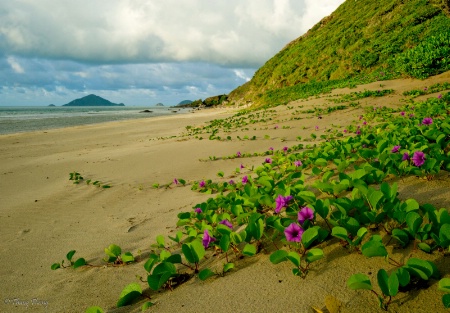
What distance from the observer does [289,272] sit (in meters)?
1.58

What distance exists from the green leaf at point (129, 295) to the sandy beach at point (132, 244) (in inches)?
1.8

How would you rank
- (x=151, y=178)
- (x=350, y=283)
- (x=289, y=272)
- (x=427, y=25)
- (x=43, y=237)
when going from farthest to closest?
(x=427, y=25), (x=151, y=178), (x=43, y=237), (x=289, y=272), (x=350, y=283)

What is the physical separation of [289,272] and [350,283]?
Answer: 1.43 ft

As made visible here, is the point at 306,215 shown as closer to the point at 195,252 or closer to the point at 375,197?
the point at 375,197

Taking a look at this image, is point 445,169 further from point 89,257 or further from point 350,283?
point 89,257

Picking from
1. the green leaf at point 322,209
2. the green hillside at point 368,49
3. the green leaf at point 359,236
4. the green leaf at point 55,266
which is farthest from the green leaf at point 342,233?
the green hillside at point 368,49

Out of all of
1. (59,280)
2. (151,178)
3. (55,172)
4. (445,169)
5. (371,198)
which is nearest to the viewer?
(371,198)

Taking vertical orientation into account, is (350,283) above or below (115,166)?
above

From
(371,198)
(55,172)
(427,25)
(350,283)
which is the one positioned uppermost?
(427,25)

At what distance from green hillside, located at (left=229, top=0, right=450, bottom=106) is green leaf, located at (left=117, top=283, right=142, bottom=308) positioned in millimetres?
11352

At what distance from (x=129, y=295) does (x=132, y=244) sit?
1160 millimetres

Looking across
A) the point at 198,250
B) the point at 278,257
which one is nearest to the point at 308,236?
the point at 278,257

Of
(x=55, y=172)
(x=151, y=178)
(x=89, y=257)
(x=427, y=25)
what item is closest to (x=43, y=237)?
(x=89, y=257)

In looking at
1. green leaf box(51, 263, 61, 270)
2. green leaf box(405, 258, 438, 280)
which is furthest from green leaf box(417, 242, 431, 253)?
green leaf box(51, 263, 61, 270)
